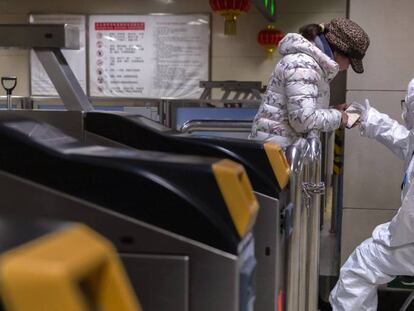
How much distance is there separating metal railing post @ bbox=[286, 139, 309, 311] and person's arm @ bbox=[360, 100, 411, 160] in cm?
130

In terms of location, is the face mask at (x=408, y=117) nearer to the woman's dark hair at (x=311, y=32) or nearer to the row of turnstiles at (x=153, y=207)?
the woman's dark hair at (x=311, y=32)

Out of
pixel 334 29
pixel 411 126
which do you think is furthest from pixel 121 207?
pixel 411 126

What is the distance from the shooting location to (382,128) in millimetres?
2539

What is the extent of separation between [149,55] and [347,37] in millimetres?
5000

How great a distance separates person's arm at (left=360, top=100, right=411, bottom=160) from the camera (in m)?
2.52

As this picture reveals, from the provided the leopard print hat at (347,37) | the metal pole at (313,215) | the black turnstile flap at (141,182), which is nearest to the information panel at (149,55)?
the leopard print hat at (347,37)

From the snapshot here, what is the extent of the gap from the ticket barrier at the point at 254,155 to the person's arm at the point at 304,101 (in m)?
1.04

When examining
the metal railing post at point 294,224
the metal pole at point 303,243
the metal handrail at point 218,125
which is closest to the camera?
the metal railing post at point 294,224

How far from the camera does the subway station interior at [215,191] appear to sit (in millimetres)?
451

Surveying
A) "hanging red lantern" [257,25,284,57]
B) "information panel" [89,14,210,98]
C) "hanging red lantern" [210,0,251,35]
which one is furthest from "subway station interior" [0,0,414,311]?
"information panel" [89,14,210,98]

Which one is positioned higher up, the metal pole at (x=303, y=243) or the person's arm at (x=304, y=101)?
the person's arm at (x=304, y=101)

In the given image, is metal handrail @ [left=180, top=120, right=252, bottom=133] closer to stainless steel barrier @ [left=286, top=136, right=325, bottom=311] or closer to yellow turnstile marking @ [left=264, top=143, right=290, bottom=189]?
stainless steel barrier @ [left=286, top=136, right=325, bottom=311]

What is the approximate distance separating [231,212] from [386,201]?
8.54 ft

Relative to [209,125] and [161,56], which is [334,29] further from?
[161,56]
